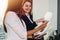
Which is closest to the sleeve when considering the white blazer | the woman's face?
the white blazer

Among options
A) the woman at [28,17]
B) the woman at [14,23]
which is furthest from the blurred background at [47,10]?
the woman at [14,23]

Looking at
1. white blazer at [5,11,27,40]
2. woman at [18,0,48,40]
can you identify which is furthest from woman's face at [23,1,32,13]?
white blazer at [5,11,27,40]

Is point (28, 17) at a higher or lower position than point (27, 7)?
lower

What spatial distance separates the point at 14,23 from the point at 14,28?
0.06 metres

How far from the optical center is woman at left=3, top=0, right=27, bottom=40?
1.52 metres

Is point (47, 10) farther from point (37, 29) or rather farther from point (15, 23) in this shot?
point (15, 23)

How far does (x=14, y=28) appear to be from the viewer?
1527 mm

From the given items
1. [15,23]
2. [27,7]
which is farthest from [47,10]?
[15,23]

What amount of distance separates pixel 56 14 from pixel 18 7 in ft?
1.55

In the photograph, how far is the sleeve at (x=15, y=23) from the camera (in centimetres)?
152

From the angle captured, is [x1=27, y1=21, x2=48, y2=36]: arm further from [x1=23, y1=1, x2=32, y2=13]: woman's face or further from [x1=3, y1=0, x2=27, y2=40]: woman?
[x1=23, y1=1, x2=32, y2=13]: woman's face

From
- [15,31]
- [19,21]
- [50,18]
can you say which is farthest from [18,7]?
[50,18]

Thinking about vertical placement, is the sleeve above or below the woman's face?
below

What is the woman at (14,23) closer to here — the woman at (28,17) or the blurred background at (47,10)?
the woman at (28,17)
